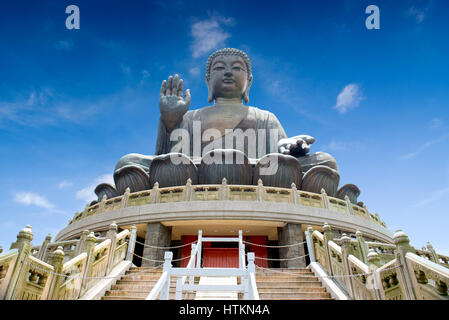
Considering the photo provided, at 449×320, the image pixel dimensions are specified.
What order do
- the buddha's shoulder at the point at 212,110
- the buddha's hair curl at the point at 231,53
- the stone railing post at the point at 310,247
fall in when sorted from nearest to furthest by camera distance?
the stone railing post at the point at 310,247, the buddha's shoulder at the point at 212,110, the buddha's hair curl at the point at 231,53

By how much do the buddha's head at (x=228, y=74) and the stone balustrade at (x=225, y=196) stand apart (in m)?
7.52

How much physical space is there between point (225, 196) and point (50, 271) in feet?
20.1

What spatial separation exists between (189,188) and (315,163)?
5808 millimetres

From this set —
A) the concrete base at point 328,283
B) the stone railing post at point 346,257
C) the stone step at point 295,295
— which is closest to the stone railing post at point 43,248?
the stone step at point 295,295

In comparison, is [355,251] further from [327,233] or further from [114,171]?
[114,171]

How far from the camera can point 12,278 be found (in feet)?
12.8

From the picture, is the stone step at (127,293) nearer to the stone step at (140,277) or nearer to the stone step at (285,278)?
the stone step at (140,277)

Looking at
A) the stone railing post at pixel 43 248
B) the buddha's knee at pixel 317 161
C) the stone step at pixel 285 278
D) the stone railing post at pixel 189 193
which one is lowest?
the stone step at pixel 285 278

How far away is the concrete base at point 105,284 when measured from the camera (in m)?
5.16

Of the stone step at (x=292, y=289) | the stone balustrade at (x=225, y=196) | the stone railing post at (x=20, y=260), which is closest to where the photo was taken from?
the stone railing post at (x=20, y=260)

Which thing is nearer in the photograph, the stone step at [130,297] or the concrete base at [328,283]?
the concrete base at [328,283]

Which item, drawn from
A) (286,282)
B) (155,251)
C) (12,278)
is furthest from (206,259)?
(12,278)

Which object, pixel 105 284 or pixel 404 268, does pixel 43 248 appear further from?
pixel 404 268

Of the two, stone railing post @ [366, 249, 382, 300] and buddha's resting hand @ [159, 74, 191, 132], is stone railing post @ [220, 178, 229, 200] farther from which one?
stone railing post @ [366, 249, 382, 300]
